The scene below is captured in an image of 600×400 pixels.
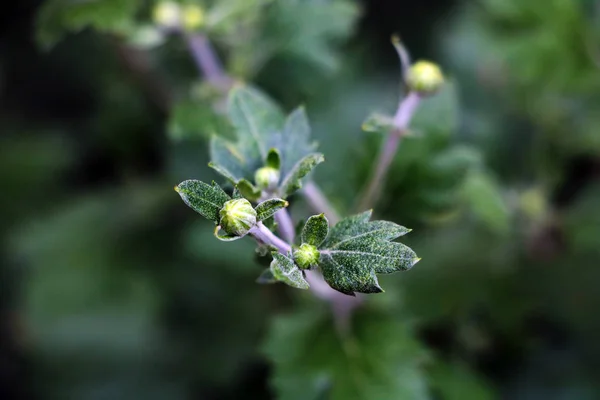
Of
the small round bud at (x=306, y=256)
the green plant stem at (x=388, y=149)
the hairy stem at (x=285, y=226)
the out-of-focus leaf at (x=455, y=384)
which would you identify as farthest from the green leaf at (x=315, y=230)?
the out-of-focus leaf at (x=455, y=384)

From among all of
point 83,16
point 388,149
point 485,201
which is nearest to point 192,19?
point 83,16

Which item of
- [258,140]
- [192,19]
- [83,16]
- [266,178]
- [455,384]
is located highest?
[83,16]

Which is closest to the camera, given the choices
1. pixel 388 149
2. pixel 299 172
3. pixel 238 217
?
pixel 238 217

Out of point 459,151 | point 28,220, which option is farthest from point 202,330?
point 459,151

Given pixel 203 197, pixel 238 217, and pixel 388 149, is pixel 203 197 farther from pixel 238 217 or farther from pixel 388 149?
pixel 388 149

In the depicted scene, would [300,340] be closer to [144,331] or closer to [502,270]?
[502,270]

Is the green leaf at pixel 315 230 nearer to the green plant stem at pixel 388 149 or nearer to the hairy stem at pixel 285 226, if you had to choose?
the hairy stem at pixel 285 226

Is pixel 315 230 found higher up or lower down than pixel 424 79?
lower down
